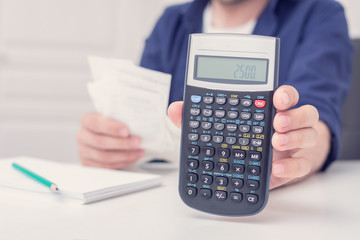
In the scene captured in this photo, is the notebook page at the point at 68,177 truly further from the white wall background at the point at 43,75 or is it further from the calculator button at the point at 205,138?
the white wall background at the point at 43,75

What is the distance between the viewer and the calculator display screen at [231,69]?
43cm

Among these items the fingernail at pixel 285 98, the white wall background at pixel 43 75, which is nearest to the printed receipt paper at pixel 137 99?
the fingernail at pixel 285 98

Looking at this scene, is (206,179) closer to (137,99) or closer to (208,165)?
(208,165)

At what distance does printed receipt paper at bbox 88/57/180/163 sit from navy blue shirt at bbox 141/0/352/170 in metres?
0.05

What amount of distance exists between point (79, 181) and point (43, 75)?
4.74ft

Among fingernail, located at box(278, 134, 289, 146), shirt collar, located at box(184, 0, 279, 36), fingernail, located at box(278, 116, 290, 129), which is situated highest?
shirt collar, located at box(184, 0, 279, 36)

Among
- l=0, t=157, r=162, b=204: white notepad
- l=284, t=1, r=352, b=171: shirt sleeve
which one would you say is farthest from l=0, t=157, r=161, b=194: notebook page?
l=284, t=1, r=352, b=171: shirt sleeve

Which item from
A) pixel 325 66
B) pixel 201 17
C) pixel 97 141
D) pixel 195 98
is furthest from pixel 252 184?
pixel 201 17

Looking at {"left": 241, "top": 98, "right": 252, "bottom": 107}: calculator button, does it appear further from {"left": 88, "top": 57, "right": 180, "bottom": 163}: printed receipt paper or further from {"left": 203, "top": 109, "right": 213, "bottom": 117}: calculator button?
{"left": 88, "top": 57, "right": 180, "bottom": 163}: printed receipt paper

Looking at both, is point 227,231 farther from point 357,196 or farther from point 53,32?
point 53,32

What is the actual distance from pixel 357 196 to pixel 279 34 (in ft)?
1.57

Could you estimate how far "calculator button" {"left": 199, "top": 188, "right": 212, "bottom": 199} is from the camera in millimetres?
435

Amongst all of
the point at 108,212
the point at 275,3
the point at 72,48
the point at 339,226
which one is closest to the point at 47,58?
the point at 72,48

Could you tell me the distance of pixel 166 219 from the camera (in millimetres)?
428
